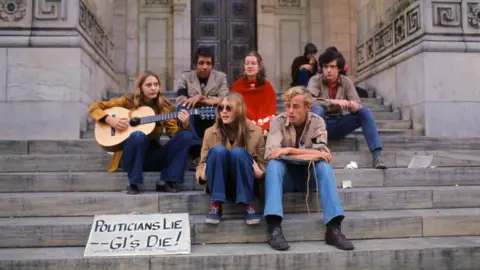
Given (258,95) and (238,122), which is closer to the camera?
(238,122)

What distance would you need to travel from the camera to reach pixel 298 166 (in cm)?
454

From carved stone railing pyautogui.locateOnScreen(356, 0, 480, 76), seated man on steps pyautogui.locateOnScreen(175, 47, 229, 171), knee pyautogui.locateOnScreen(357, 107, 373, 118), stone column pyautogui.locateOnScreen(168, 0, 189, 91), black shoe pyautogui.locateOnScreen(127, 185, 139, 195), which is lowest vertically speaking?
black shoe pyautogui.locateOnScreen(127, 185, 139, 195)

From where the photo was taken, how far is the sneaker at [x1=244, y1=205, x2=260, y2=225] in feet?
13.6

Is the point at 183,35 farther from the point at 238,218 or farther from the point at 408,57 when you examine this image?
the point at 238,218

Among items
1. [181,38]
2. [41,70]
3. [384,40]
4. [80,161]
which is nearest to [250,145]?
[80,161]

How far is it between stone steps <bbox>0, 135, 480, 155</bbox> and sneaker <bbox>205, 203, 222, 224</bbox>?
79.9 inches

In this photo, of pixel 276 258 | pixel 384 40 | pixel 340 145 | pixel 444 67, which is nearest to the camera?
pixel 276 258

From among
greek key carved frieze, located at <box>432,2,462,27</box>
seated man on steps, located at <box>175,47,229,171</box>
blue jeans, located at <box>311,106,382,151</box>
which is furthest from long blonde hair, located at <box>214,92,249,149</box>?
greek key carved frieze, located at <box>432,2,462,27</box>

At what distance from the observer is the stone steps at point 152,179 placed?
16.3 feet

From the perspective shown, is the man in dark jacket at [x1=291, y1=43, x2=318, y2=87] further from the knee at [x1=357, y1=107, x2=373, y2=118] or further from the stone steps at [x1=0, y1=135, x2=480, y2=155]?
the knee at [x1=357, y1=107, x2=373, y2=118]

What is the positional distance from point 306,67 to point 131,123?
4.32 meters

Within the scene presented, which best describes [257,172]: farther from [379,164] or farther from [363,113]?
[363,113]

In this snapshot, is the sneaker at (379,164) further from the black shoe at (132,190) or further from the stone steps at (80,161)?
the black shoe at (132,190)

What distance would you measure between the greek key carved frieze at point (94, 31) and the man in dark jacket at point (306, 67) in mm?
3657
